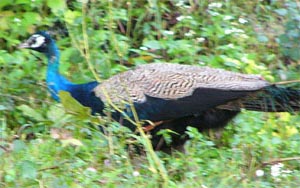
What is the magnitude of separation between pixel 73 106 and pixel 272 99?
4.78 ft

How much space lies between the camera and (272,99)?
214 inches

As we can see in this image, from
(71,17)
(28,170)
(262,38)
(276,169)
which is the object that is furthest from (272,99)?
(28,170)

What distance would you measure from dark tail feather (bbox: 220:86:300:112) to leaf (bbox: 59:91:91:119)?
4.24ft

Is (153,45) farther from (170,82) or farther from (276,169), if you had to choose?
(276,169)

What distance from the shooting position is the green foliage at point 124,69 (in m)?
4.45

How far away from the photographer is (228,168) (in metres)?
4.75

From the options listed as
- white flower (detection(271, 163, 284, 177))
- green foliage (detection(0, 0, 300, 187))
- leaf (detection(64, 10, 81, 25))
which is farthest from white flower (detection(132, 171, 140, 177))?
leaf (detection(64, 10, 81, 25))

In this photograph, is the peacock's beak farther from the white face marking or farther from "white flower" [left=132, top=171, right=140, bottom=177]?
"white flower" [left=132, top=171, right=140, bottom=177]

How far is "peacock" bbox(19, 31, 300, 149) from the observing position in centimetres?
534

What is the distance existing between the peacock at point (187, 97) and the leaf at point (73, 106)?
87 centimetres

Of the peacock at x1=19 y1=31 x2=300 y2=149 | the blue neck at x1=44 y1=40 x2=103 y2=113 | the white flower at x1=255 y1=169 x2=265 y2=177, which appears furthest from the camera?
the blue neck at x1=44 y1=40 x2=103 y2=113

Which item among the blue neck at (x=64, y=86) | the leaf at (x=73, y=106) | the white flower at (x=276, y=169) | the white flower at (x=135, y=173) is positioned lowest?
the blue neck at (x=64, y=86)

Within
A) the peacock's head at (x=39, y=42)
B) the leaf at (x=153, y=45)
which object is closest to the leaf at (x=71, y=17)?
the peacock's head at (x=39, y=42)

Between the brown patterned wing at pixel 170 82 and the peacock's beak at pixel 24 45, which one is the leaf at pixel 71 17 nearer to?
the peacock's beak at pixel 24 45
